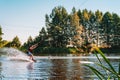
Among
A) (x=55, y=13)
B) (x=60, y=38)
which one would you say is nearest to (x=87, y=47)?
(x=60, y=38)

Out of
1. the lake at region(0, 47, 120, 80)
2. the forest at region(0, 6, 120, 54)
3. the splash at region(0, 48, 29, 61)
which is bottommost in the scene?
the lake at region(0, 47, 120, 80)

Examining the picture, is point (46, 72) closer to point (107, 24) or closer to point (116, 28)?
point (116, 28)

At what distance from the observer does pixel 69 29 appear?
124000 mm

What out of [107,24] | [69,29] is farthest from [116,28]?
[69,29]

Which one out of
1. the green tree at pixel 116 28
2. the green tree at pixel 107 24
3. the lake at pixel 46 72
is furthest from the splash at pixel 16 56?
the green tree at pixel 107 24

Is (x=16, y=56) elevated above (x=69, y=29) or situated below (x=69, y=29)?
below

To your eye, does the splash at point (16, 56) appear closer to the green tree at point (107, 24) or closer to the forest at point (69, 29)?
the forest at point (69, 29)

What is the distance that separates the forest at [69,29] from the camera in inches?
4577

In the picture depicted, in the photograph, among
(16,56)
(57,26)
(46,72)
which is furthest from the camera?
(57,26)

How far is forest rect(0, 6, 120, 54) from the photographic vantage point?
381ft

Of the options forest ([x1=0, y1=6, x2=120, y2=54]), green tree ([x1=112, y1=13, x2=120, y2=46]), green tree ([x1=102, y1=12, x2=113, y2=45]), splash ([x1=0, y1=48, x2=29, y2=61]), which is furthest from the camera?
green tree ([x1=102, y1=12, x2=113, y2=45])

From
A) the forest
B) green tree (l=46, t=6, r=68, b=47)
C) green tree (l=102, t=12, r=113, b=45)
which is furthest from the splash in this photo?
green tree (l=102, t=12, r=113, b=45)

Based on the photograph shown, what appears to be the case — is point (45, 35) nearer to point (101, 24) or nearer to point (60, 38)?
point (60, 38)

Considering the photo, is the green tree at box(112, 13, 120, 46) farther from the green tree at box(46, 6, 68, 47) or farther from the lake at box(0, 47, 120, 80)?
the lake at box(0, 47, 120, 80)
